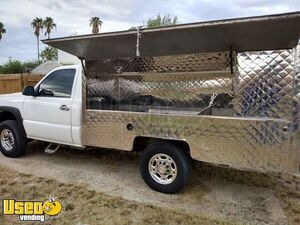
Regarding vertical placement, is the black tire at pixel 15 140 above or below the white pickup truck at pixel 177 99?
below

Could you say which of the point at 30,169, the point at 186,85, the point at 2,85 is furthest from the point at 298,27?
the point at 2,85

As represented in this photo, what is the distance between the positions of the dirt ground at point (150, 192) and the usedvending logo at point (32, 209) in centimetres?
14

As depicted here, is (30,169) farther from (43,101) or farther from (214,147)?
(214,147)

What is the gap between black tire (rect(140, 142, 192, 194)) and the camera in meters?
4.11

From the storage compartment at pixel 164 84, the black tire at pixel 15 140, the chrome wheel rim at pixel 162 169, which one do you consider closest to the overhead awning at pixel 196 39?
the storage compartment at pixel 164 84

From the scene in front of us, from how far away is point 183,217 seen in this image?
3615 mm

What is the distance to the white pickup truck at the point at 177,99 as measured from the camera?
3.63 metres

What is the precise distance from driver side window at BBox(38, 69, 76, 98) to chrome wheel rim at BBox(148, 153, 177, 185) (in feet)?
6.65

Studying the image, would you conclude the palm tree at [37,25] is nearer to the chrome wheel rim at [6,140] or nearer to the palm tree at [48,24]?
the palm tree at [48,24]

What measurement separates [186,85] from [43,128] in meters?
2.83

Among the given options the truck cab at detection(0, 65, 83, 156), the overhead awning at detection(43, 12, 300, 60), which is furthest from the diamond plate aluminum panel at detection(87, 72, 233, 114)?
the overhead awning at detection(43, 12, 300, 60)

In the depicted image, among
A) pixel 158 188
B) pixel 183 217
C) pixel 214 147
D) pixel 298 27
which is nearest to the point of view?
pixel 298 27

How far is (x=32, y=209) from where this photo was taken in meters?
3.87

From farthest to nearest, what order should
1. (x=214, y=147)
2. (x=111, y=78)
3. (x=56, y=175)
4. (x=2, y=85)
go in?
(x=2, y=85)
(x=111, y=78)
(x=56, y=175)
(x=214, y=147)
